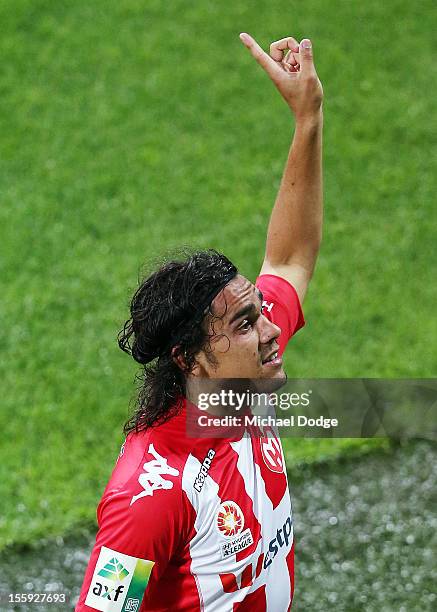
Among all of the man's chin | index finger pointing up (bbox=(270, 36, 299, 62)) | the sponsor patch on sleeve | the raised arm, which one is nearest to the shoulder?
the sponsor patch on sleeve

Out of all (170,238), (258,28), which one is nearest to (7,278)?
(170,238)

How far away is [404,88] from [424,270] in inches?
88.3

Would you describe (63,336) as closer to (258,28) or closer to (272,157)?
(272,157)

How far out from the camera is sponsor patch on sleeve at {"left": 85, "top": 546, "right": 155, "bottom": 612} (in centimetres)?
309

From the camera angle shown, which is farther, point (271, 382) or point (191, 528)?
point (271, 382)

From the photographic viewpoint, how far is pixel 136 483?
317 cm

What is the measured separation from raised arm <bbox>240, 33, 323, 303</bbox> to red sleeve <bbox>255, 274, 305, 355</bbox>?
0.05 m

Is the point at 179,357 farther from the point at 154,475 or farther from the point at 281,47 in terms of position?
the point at 281,47

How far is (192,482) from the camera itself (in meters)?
3.28

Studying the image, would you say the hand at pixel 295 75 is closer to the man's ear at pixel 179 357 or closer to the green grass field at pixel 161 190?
the man's ear at pixel 179 357

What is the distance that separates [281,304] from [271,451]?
57 cm

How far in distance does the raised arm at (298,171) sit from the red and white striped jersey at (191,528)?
726 millimetres

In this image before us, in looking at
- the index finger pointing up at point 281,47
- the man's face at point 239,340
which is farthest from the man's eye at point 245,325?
the index finger pointing up at point 281,47

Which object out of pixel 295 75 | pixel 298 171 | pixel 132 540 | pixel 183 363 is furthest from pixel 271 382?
pixel 295 75
